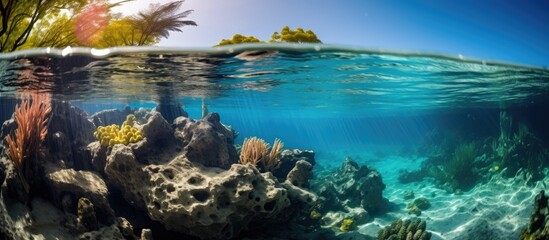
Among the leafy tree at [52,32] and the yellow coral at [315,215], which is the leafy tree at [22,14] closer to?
the leafy tree at [52,32]

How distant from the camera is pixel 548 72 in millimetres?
15352

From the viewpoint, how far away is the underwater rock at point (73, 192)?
8492mm

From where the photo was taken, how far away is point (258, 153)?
12414 millimetres

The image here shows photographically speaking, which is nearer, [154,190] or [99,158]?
[154,190]

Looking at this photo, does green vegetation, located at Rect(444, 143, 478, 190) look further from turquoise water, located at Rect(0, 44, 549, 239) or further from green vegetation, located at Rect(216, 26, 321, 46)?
green vegetation, located at Rect(216, 26, 321, 46)

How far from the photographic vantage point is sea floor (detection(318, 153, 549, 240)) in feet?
37.4

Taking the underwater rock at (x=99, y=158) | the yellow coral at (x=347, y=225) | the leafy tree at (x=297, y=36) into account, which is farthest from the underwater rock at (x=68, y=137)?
Answer: the yellow coral at (x=347, y=225)

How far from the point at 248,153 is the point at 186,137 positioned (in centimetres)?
240

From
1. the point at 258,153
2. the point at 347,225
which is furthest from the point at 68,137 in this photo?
the point at 347,225

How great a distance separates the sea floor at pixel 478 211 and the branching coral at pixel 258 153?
4.30 meters

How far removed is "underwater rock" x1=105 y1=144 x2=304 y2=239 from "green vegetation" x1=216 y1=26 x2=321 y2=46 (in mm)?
3997

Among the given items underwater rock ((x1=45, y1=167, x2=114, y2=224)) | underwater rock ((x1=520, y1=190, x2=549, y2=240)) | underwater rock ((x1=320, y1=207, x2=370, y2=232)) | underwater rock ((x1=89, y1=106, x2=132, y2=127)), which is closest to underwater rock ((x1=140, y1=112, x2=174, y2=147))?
underwater rock ((x1=45, y1=167, x2=114, y2=224))

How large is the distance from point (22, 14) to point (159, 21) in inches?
191

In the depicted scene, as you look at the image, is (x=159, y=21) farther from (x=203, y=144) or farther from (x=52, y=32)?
(x=203, y=144)
